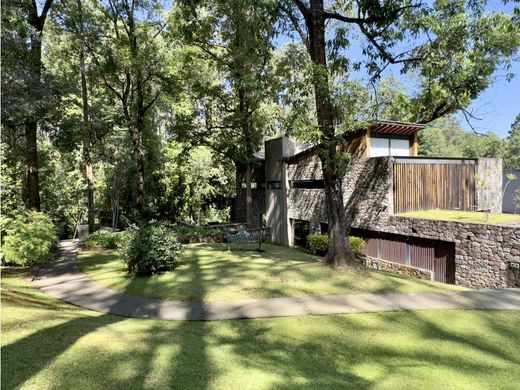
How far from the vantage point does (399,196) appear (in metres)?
15.7

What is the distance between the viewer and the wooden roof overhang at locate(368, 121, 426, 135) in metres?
17.2

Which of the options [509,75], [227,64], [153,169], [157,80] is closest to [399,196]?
[509,75]

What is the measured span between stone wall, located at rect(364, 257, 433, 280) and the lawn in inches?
143

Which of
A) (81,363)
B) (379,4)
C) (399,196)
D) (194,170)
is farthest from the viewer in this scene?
(194,170)

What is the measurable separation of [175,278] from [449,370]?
720cm

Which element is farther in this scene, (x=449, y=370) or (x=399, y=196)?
(x=399, y=196)

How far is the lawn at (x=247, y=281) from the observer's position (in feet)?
29.4

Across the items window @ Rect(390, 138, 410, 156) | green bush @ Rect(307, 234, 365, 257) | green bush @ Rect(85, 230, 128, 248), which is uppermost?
window @ Rect(390, 138, 410, 156)

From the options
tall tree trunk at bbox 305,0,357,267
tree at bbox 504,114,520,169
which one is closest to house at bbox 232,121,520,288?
tall tree trunk at bbox 305,0,357,267

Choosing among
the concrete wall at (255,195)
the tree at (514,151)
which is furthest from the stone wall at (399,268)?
the tree at (514,151)

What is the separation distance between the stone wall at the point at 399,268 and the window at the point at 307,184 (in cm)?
506

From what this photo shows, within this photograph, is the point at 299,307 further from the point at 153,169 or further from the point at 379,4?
the point at 153,169

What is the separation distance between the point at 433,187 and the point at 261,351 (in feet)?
44.4

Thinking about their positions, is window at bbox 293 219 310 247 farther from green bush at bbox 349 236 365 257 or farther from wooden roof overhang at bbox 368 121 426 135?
wooden roof overhang at bbox 368 121 426 135
